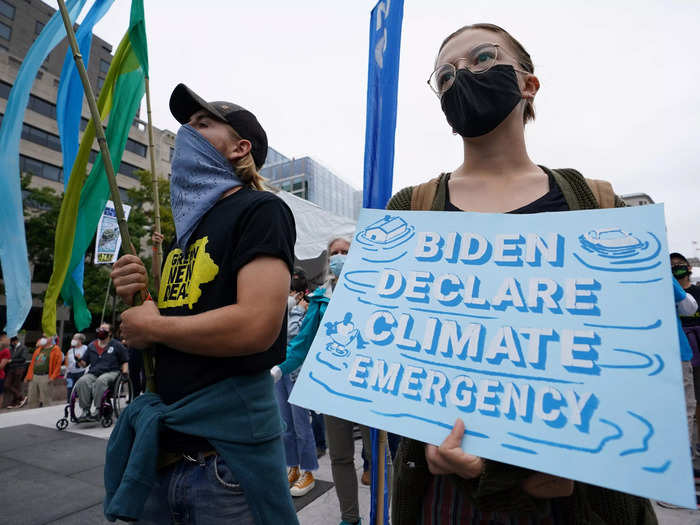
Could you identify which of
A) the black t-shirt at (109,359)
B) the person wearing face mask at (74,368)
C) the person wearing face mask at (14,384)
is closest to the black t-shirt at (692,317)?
the black t-shirt at (109,359)

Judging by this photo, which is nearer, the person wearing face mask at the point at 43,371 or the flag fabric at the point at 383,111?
the flag fabric at the point at 383,111

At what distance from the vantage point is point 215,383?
1188 mm

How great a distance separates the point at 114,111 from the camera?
6.06 feet

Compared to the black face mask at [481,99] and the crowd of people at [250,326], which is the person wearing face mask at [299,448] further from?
the black face mask at [481,99]

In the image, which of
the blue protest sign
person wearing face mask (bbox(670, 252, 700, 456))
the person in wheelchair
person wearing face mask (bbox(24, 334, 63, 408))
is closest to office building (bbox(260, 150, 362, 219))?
person wearing face mask (bbox(24, 334, 63, 408))

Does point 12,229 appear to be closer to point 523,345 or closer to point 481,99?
point 481,99

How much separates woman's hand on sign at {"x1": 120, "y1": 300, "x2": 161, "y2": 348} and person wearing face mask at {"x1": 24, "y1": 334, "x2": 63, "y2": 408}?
8.85 meters

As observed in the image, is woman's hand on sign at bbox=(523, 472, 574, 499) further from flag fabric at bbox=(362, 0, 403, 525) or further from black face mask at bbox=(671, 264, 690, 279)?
black face mask at bbox=(671, 264, 690, 279)

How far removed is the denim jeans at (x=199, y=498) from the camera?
3.70ft

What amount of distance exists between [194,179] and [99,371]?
681cm

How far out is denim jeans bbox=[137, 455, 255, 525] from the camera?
1.13 m

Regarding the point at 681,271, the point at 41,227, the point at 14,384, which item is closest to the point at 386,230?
the point at 681,271

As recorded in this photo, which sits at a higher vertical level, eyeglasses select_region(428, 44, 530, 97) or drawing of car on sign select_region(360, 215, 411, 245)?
eyeglasses select_region(428, 44, 530, 97)

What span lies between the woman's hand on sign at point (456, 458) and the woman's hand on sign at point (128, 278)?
111 centimetres
